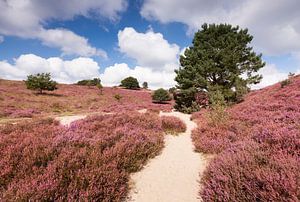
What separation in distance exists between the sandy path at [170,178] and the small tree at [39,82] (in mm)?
35933

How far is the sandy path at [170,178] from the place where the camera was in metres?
4.18

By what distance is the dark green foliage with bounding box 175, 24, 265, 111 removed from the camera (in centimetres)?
1920

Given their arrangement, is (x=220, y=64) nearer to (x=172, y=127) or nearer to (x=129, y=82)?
(x=172, y=127)

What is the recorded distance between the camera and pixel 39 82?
36.3m

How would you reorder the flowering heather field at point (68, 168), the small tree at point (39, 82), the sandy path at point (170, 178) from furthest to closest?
the small tree at point (39, 82)
the sandy path at point (170, 178)
the flowering heather field at point (68, 168)

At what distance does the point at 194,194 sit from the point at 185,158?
2.29 m

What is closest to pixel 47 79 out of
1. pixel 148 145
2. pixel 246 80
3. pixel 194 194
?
pixel 246 80

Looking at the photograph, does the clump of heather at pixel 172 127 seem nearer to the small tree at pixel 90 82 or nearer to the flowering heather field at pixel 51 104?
the flowering heather field at pixel 51 104

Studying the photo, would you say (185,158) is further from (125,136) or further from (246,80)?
(246,80)

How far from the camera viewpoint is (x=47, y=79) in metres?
37.6

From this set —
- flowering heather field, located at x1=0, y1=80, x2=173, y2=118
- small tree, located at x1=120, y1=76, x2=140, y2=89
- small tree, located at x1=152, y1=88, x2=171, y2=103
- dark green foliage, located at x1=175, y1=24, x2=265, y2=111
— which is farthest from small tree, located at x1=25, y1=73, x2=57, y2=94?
small tree, located at x1=120, y1=76, x2=140, y2=89

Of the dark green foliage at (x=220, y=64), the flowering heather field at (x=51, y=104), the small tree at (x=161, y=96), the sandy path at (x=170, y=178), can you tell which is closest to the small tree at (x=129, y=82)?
the small tree at (x=161, y=96)

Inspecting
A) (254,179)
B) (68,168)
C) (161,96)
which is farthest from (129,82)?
(254,179)

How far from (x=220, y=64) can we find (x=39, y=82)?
3187 cm
